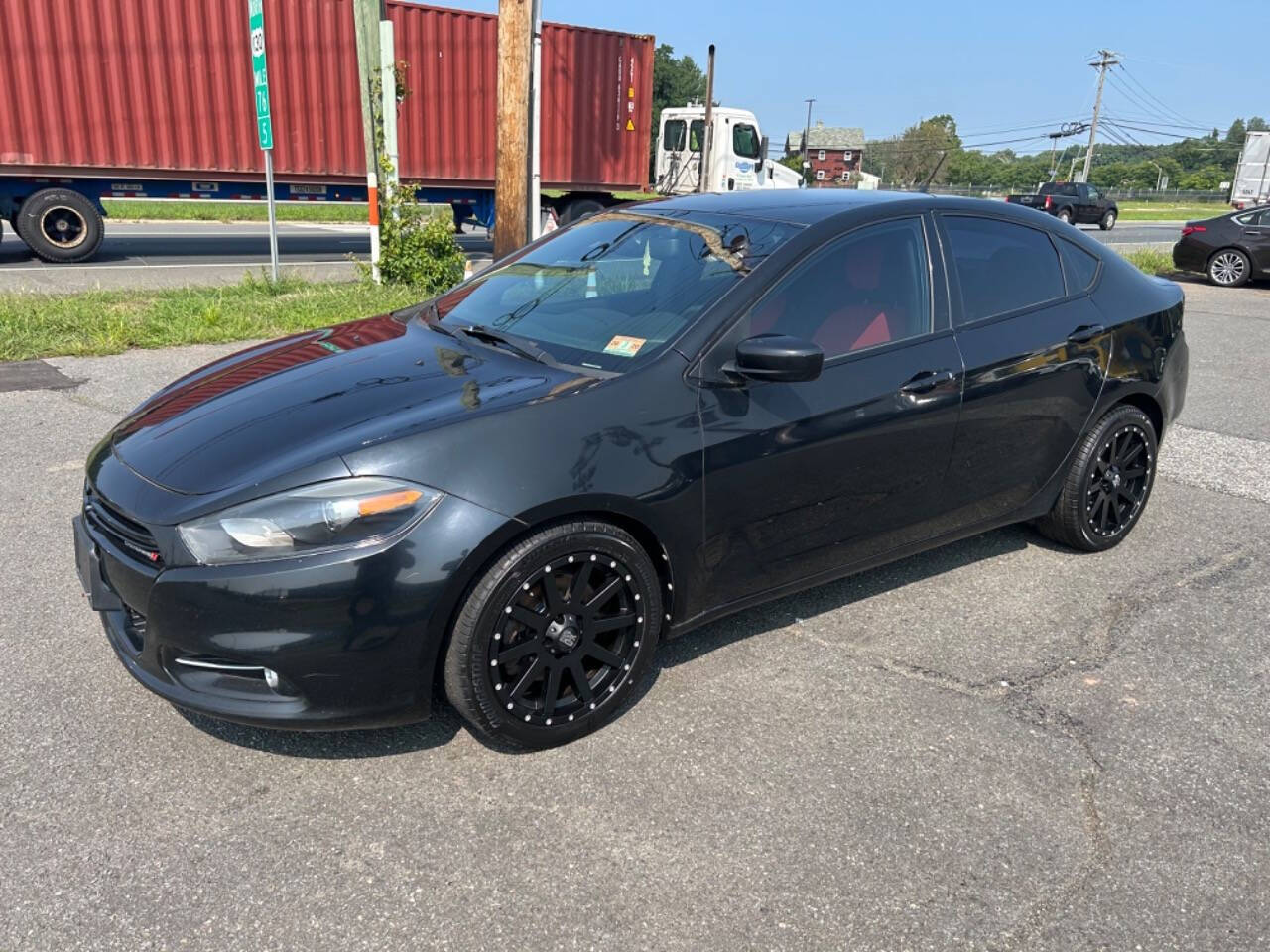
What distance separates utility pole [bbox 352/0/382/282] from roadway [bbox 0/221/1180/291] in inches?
94.6

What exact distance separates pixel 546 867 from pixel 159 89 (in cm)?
1526

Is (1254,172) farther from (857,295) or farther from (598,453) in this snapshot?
(598,453)

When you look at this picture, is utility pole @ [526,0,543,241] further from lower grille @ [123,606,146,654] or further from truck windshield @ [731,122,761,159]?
truck windshield @ [731,122,761,159]

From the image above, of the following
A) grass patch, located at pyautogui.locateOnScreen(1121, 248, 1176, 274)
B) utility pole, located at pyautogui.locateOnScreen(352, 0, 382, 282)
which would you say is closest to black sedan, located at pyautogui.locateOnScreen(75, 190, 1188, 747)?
utility pole, located at pyautogui.locateOnScreen(352, 0, 382, 282)

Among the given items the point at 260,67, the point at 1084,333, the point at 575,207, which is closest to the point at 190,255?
the point at 575,207

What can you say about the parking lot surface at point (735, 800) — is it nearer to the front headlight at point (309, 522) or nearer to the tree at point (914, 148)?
the front headlight at point (309, 522)

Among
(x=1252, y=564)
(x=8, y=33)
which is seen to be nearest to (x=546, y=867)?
(x=1252, y=564)

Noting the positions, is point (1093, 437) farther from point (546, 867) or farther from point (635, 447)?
point (546, 867)

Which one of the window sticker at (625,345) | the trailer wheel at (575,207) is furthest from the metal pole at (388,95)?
the trailer wheel at (575,207)

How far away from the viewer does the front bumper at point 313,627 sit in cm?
245

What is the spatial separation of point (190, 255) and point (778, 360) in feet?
51.9

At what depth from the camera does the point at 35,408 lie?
20.1ft

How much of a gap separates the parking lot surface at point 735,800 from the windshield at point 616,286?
115 cm

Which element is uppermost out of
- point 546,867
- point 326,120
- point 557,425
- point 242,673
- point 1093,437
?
point 326,120
